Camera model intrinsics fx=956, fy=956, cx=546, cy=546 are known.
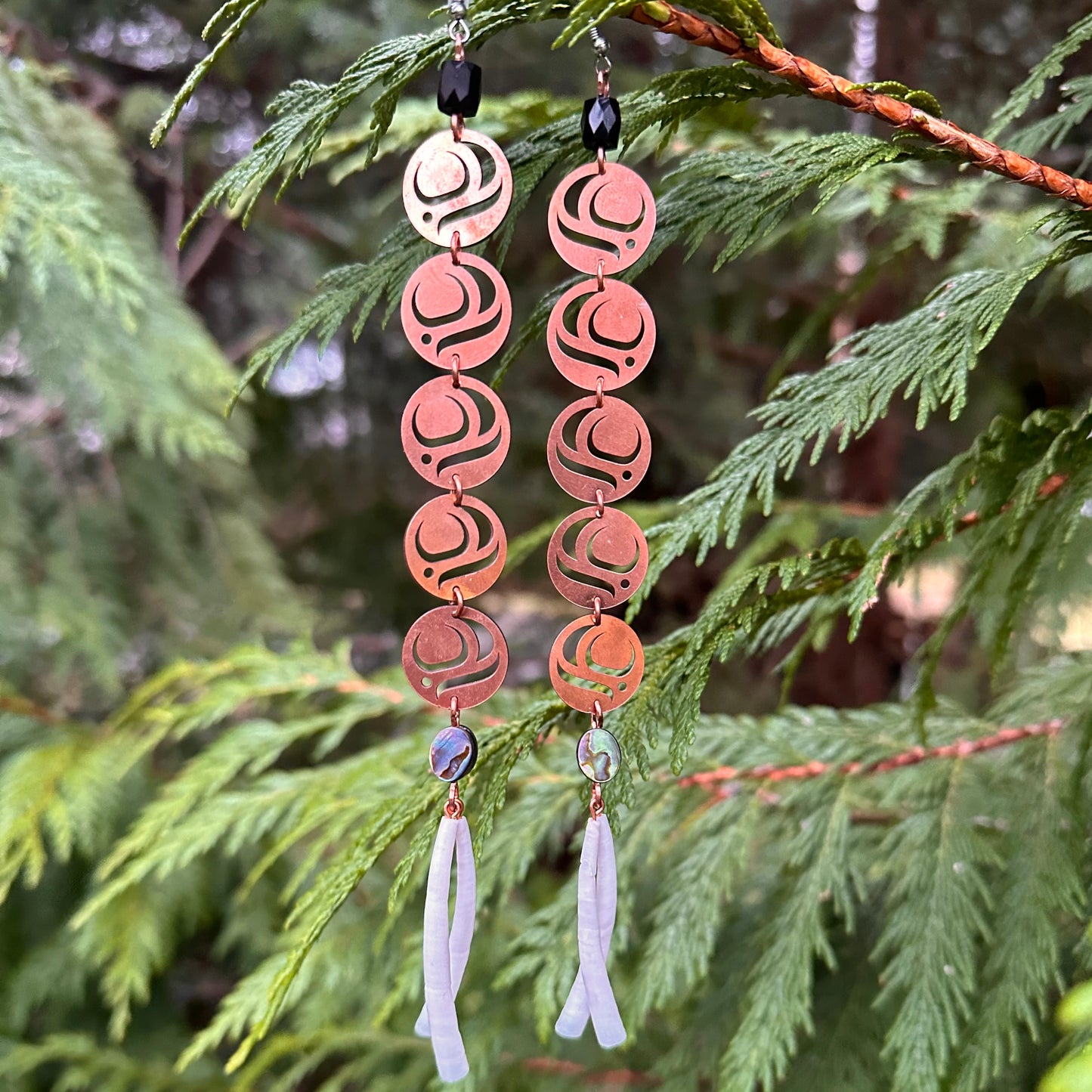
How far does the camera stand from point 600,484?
633 mm

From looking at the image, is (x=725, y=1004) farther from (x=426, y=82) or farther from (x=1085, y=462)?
(x=426, y=82)

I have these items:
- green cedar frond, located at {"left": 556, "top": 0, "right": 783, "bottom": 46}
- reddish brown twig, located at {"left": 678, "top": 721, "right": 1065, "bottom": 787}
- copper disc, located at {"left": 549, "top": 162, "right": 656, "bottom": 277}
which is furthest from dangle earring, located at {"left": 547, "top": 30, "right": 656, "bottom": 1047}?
reddish brown twig, located at {"left": 678, "top": 721, "right": 1065, "bottom": 787}

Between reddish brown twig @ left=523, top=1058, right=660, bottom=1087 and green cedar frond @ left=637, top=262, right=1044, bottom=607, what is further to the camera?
reddish brown twig @ left=523, top=1058, right=660, bottom=1087

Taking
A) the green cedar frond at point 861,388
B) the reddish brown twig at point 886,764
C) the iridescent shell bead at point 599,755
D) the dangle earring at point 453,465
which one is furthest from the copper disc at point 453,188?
the reddish brown twig at point 886,764

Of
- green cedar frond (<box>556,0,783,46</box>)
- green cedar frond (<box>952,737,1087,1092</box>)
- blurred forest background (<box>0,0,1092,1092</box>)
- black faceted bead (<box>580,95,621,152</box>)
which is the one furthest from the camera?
blurred forest background (<box>0,0,1092,1092</box>)

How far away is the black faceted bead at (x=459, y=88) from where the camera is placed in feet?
1.93

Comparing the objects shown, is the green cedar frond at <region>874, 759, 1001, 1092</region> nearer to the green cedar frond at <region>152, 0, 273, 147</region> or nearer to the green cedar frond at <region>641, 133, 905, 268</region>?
the green cedar frond at <region>641, 133, 905, 268</region>

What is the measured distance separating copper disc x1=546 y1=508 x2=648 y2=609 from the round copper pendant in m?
0.09

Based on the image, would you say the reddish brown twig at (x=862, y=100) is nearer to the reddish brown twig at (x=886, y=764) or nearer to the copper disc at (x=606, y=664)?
the copper disc at (x=606, y=664)

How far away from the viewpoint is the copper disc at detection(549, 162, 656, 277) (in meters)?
0.61

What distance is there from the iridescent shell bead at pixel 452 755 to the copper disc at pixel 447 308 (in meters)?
0.24

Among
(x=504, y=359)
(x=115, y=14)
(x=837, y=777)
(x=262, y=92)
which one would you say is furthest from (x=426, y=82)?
(x=837, y=777)

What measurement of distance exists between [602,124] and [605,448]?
0.65 ft

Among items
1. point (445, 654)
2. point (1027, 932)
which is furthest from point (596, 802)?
point (1027, 932)
